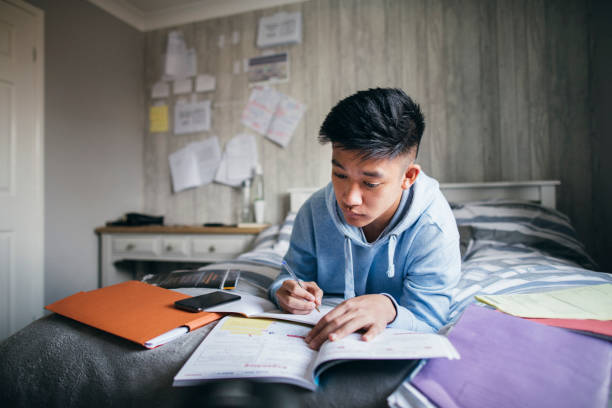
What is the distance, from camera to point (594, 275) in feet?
3.19

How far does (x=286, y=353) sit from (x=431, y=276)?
0.40 m

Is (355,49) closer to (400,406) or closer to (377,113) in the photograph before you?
(377,113)

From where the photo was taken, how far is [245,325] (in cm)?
65

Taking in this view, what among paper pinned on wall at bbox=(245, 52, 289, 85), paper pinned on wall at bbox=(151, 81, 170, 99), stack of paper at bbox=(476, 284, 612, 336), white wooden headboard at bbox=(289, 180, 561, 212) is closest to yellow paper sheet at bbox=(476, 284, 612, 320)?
stack of paper at bbox=(476, 284, 612, 336)

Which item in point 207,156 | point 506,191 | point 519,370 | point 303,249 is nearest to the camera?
point 519,370

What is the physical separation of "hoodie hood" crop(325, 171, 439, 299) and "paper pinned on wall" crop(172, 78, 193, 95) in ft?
6.90

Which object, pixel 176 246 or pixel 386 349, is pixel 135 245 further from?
pixel 386 349

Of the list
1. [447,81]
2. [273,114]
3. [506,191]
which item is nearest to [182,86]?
[273,114]

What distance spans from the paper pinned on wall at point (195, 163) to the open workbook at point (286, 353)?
198cm

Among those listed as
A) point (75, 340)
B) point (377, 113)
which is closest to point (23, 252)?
point (75, 340)

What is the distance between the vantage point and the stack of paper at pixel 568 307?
0.60 meters

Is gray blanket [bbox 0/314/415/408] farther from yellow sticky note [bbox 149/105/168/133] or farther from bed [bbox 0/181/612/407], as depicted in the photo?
yellow sticky note [bbox 149/105/168/133]

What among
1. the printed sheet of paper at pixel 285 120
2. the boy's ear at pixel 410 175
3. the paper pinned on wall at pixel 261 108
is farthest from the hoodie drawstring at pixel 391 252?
the paper pinned on wall at pixel 261 108

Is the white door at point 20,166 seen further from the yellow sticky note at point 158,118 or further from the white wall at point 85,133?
the yellow sticky note at point 158,118
